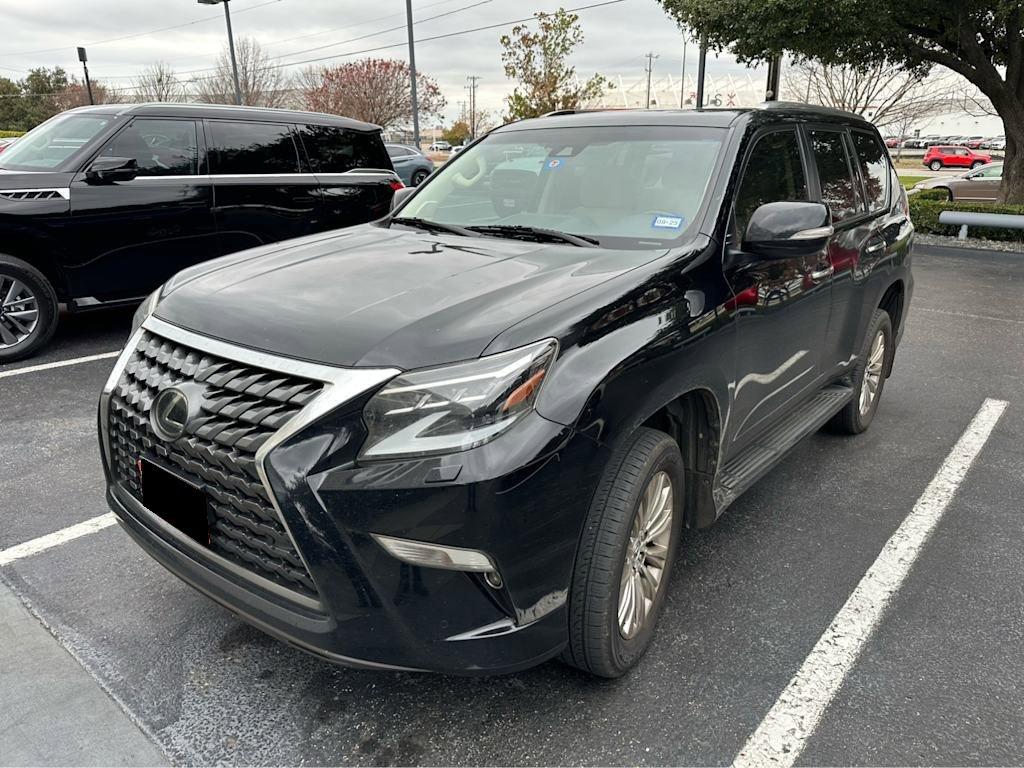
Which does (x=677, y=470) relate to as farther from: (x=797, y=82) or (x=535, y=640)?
(x=797, y=82)

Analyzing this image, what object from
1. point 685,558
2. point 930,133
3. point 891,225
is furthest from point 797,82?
point 930,133

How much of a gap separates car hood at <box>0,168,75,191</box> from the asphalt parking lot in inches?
98.0

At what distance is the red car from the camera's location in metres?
42.7

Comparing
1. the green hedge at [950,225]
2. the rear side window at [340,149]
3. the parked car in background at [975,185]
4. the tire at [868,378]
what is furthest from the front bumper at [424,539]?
the parked car in background at [975,185]

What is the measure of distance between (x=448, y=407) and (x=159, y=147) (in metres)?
5.47

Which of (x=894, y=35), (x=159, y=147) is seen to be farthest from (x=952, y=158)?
(x=159, y=147)

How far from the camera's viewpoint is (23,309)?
580 centimetres

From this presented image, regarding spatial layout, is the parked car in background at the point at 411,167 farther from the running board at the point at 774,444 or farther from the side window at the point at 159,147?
the running board at the point at 774,444

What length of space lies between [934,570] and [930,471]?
3.83ft

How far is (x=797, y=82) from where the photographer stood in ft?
108

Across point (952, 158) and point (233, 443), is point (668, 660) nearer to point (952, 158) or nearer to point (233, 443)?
point (233, 443)

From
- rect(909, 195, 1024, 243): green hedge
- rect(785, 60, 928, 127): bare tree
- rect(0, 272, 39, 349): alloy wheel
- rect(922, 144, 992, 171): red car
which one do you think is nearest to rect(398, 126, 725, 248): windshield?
rect(0, 272, 39, 349): alloy wheel

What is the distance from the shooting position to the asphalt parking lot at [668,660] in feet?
7.36

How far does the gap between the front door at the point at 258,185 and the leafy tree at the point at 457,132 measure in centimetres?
7808
